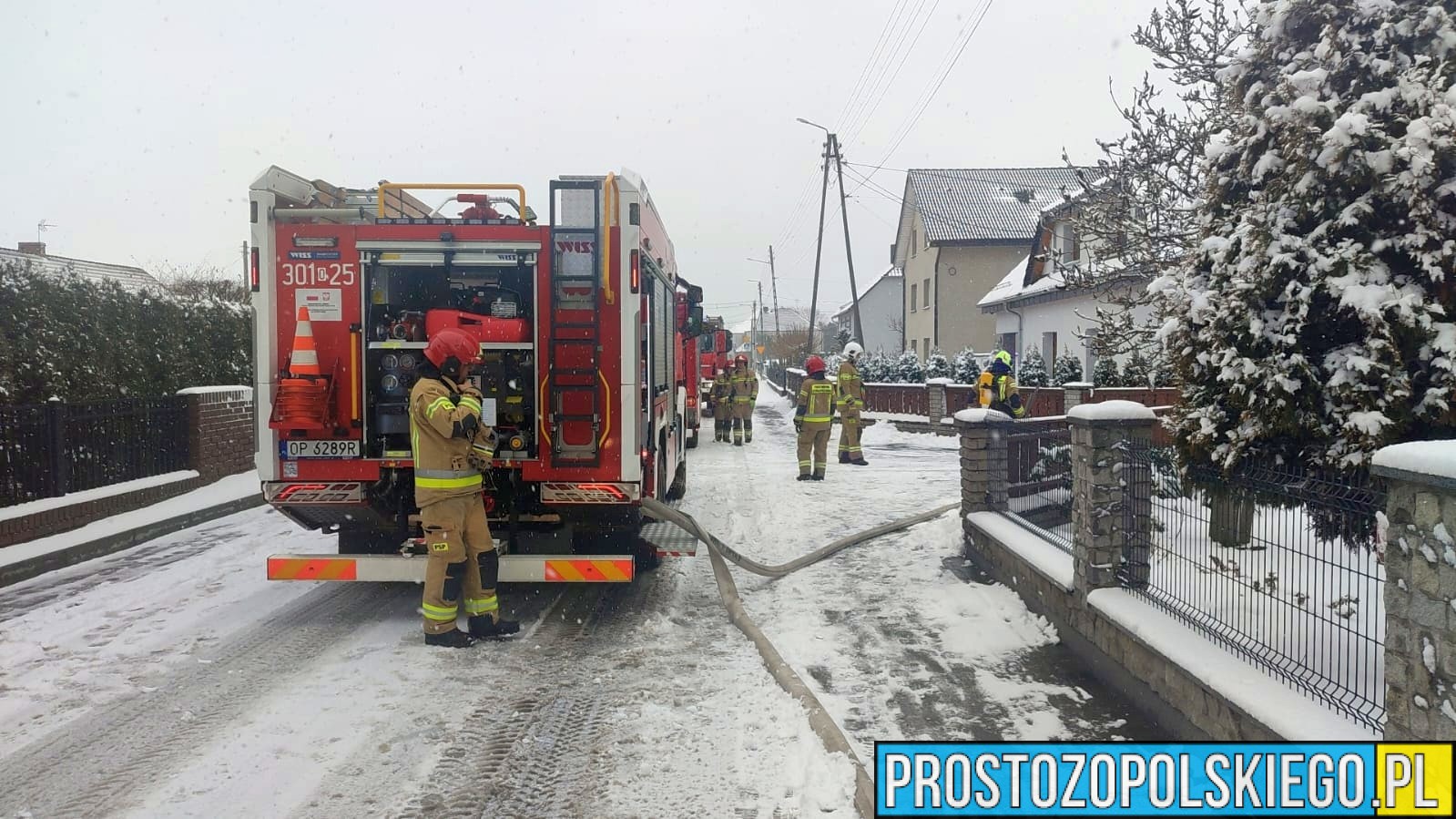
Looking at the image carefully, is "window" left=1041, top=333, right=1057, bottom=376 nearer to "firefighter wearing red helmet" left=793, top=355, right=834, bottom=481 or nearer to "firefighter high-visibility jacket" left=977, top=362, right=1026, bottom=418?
"firefighter wearing red helmet" left=793, top=355, right=834, bottom=481

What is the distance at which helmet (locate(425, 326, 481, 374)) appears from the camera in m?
5.36

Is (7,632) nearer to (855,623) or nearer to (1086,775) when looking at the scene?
(855,623)

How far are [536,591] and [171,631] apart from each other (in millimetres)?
2350

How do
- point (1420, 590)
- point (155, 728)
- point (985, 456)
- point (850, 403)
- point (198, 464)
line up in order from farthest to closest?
point (850, 403) → point (198, 464) → point (985, 456) → point (155, 728) → point (1420, 590)

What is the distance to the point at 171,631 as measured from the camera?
5875 mm

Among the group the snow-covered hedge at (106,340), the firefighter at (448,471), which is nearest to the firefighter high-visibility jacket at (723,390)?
the snow-covered hedge at (106,340)

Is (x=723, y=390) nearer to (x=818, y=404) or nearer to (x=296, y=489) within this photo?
(x=818, y=404)

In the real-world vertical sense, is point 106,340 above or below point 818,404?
above

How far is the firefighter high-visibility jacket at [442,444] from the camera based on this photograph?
5355 mm

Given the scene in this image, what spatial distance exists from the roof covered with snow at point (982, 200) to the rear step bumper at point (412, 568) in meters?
30.9

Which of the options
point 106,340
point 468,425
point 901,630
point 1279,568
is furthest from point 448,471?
point 106,340

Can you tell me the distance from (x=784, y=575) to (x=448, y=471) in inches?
115

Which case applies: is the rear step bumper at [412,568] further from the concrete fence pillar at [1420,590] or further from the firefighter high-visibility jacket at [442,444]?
the concrete fence pillar at [1420,590]

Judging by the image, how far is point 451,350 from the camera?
5359 millimetres
